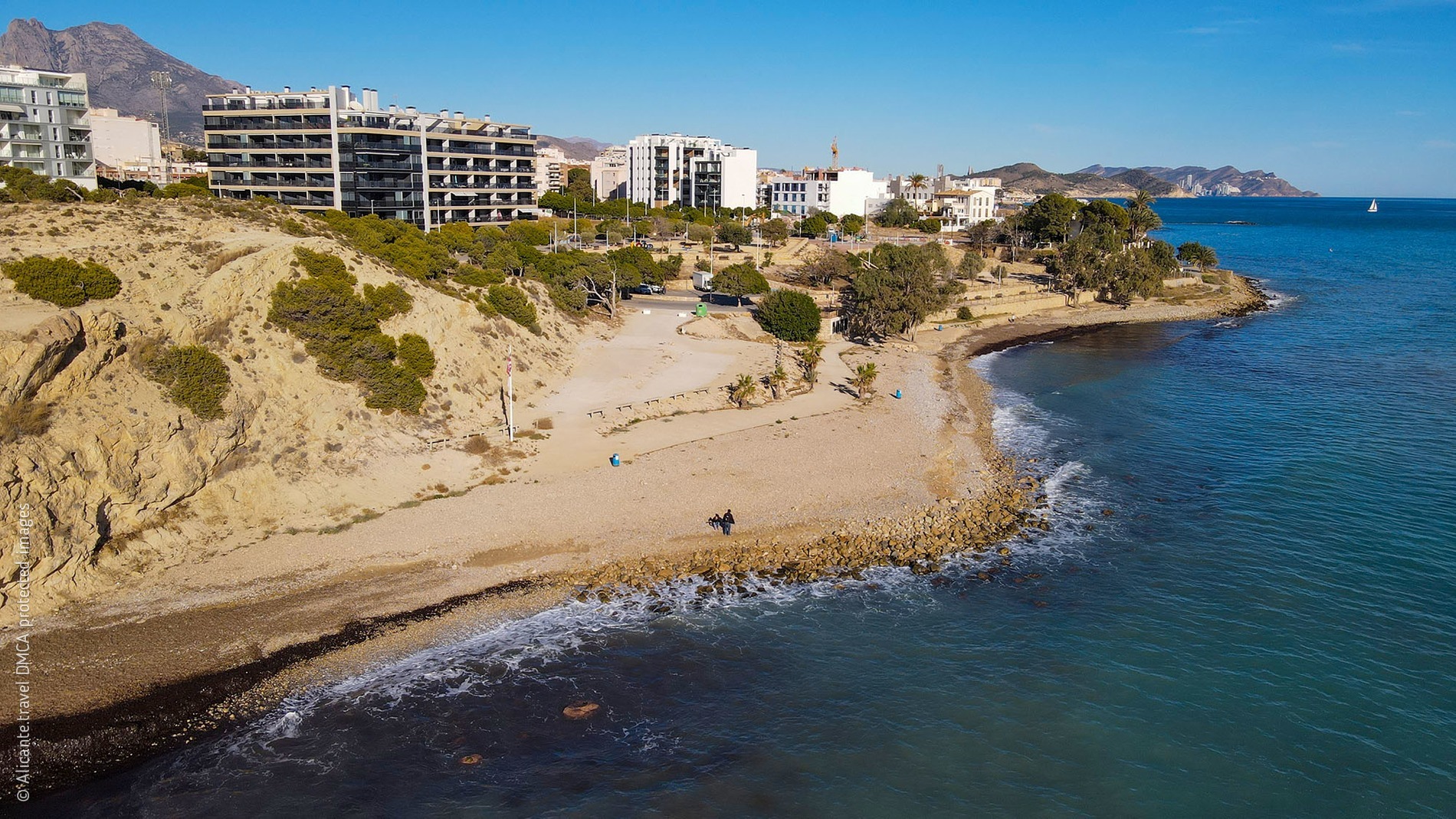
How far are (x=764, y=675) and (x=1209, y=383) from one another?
4548 cm

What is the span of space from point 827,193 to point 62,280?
117161 millimetres

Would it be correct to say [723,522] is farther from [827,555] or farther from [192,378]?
[192,378]

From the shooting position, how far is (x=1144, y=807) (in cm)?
1927

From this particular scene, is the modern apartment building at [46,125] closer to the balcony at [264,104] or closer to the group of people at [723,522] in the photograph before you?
the balcony at [264,104]

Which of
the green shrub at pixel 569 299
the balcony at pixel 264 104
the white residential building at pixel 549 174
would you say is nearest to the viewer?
the green shrub at pixel 569 299

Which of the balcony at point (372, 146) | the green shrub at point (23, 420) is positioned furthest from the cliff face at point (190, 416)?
the balcony at point (372, 146)

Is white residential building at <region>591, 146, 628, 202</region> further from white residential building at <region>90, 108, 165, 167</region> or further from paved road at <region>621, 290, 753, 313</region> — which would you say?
paved road at <region>621, 290, 753, 313</region>

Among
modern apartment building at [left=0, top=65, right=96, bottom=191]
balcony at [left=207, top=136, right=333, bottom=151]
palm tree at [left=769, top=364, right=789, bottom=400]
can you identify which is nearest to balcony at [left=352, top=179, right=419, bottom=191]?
balcony at [left=207, top=136, right=333, bottom=151]

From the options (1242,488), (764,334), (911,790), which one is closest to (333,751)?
(911,790)

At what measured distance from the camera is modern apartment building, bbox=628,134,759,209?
13275cm

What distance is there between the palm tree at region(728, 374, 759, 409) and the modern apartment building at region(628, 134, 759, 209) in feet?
298

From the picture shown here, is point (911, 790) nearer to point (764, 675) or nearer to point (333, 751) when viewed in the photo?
point (764, 675)

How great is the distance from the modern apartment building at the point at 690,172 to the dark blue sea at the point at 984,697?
104230 mm

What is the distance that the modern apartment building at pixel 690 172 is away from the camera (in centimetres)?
13275
